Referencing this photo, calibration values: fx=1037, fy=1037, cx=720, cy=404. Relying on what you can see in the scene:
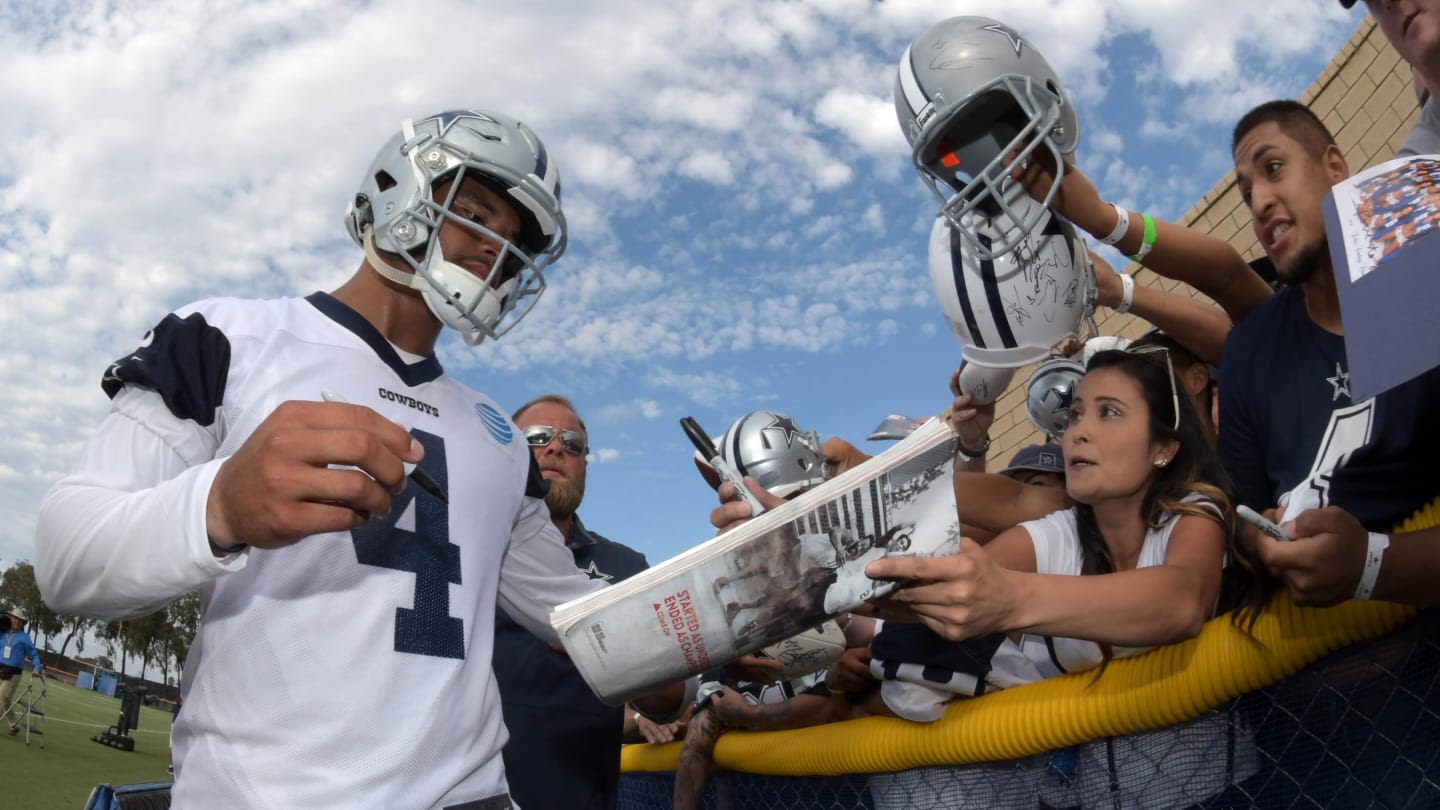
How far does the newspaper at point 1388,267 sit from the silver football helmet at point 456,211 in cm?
177

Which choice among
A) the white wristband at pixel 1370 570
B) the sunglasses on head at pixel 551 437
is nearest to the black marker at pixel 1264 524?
the white wristband at pixel 1370 570

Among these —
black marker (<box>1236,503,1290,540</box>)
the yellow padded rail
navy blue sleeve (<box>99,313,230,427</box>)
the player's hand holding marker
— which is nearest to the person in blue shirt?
navy blue sleeve (<box>99,313,230,427</box>)

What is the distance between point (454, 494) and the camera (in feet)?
8.03

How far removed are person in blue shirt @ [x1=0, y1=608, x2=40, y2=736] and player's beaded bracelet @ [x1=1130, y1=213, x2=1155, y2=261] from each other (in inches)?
738

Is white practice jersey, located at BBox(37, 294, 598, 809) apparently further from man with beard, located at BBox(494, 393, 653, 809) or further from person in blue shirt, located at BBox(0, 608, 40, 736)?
person in blue shirt, located at BBox(0, 608, 40, 736)

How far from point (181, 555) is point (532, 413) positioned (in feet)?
10.4

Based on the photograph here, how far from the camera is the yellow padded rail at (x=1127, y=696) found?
5.91 ft

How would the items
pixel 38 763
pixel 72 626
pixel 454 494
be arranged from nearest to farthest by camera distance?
pixel 454 494 → pixel 38 763 → pixel 72 626

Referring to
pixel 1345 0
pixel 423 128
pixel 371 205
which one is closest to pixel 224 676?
pixel 371 205

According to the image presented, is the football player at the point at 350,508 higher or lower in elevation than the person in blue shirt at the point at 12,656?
lower

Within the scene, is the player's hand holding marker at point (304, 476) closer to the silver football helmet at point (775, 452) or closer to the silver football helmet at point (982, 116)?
the silver football helmet at point (982, 116)

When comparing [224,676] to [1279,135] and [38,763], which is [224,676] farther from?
[38,763]

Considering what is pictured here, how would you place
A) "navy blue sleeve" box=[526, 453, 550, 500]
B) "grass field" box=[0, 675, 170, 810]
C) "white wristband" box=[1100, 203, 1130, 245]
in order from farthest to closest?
1. "grass field" box=[0, 675, 170, 810]
2. "white wristband" box=[1100, 203, 1130, 245]
3. "navy blue sleeve" box=[526, 453, 550, 500]

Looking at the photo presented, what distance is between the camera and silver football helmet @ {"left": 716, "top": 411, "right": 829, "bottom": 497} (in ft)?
11.9
